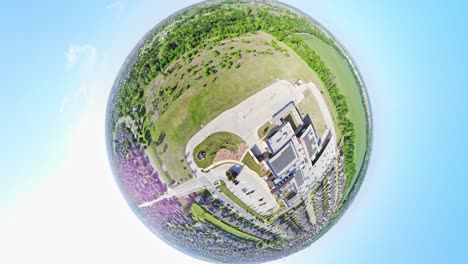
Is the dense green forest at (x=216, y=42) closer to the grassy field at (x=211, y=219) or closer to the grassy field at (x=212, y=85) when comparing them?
the grassy field at (x=212, y=85)

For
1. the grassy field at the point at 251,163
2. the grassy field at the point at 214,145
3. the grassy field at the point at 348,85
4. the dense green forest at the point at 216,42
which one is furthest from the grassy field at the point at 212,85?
the grassy field at the point at 348,85

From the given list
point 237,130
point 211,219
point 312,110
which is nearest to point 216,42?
point 237,130

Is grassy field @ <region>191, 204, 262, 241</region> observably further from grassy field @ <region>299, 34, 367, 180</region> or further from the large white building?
grassy field @ <region>299, 34, 367, 180</region>

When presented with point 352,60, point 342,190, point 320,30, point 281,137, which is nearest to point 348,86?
point 352,60

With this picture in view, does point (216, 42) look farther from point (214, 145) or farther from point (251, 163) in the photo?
point (251, 163)

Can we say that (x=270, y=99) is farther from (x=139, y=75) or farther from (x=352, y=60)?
(x=352, y=60)

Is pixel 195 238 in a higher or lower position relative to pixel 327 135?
lower
